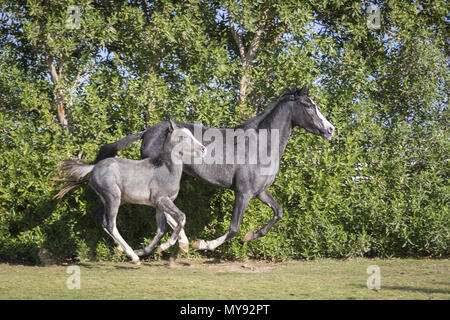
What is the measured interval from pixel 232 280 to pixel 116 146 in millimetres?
2851

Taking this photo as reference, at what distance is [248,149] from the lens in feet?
25.7

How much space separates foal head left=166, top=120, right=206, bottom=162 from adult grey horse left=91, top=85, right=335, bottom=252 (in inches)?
18.2

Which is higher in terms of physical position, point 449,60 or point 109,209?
point 449,60

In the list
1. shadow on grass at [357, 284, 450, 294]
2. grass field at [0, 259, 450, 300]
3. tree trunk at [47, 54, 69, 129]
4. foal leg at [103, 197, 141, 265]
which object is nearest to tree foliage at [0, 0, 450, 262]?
tree trunk at [47, 54, 69, 129]

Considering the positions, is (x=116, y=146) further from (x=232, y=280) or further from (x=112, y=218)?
(x=232, y=280)

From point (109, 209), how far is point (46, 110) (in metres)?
2.92

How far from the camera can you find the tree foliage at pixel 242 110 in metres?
8.80

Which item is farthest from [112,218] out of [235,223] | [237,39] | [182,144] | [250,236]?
[237,39]

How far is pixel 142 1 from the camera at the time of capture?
402 inches

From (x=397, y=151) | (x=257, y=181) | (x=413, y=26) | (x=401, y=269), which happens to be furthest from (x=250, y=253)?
(x=413, y=26)

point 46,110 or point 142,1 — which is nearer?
point 46,110

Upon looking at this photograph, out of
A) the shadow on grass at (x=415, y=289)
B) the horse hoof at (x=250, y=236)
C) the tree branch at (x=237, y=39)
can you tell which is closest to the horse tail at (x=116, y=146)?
the horse hoof at (x=250, y=236)

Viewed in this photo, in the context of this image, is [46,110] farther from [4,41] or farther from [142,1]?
[142,1]

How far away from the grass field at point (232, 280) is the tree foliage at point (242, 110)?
1.90ft
